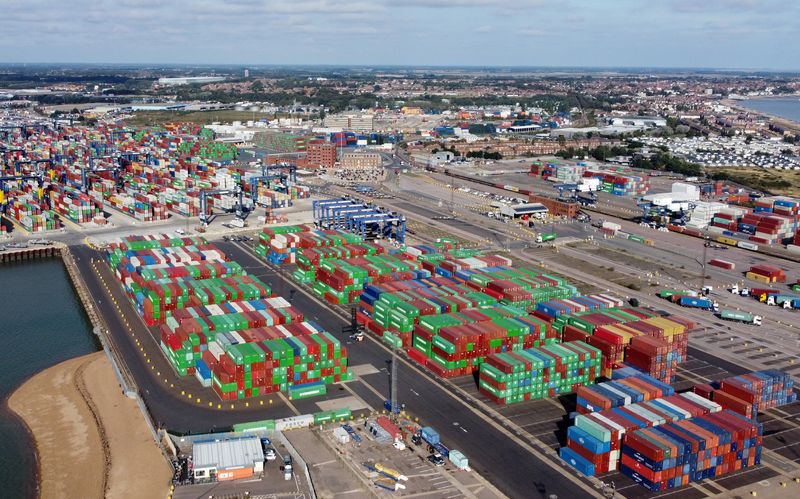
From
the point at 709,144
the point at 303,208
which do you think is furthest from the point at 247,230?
the point at 709,144

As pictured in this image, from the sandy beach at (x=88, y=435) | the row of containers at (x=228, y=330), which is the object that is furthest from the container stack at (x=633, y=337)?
the sandy beach at (x=88, y=435)

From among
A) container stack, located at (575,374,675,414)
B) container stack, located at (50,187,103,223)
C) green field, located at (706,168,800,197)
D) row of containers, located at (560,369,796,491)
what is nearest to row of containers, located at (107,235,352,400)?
container stack, located at (575,374,675,414)

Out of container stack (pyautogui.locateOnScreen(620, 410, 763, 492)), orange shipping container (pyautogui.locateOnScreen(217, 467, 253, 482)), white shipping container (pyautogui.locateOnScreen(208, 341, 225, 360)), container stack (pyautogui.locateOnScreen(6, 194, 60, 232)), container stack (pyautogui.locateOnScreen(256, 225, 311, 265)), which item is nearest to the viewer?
orange shipping container (pyautogui.locateOnScreen(217, 467, 253, 482))

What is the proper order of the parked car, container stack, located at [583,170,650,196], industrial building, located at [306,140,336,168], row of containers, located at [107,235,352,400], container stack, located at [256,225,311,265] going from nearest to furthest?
the parked car < row of containers, located at [107,235,352,400] < container stack, located at [256,225,311,265] < container stack, located at [583,170,650,196] < industrial building, located at [306,140,336,168]

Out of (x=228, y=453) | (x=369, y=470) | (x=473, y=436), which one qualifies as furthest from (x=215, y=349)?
(x=473, y=436)

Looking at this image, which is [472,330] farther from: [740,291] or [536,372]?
[740,291]

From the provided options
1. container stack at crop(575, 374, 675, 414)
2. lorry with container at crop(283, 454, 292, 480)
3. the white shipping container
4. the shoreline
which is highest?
the white shipping container

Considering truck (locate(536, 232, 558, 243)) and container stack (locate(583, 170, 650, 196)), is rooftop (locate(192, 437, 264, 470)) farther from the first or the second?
container stack (locate(583, 170, 650, 196))
